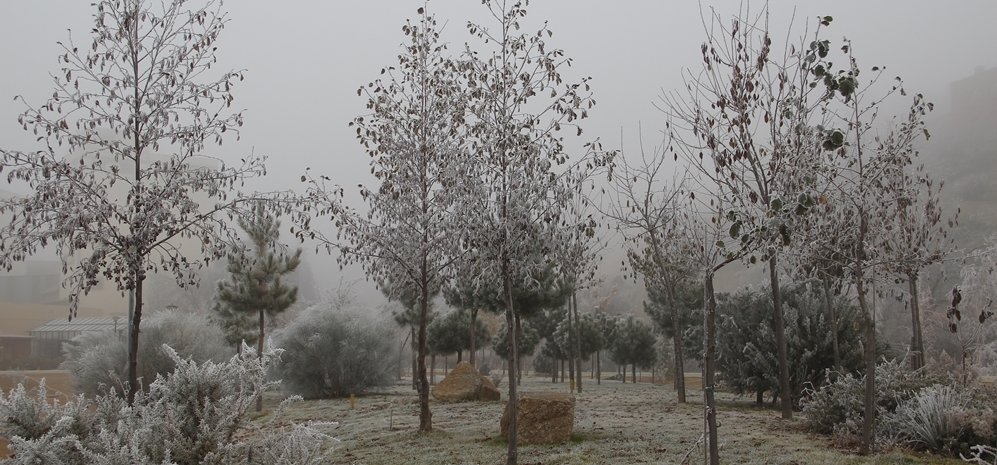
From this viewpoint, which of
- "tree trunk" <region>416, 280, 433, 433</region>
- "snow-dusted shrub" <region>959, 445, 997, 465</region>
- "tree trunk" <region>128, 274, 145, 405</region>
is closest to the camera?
"snow-dusted shrub" <region>959, 445, 997, 465</region>

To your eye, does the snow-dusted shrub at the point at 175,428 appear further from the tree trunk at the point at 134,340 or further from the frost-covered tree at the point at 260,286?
the frost-covered tree at the point at 260,286

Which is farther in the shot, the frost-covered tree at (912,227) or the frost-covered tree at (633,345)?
the frost-covered tree at (633,345)

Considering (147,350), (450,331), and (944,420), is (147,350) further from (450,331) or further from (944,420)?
(944,420)

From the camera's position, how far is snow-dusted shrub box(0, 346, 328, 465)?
4422 millimetres

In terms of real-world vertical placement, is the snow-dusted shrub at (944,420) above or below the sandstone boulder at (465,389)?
above

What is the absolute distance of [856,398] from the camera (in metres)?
9.72

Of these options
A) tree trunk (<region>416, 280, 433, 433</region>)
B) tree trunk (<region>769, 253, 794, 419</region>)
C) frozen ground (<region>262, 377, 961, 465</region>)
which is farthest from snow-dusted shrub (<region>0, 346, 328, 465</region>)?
tree trunk (<region>769, 253, 794, 419</region>)

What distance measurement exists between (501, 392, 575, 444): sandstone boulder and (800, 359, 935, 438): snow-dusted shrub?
3.98 metres

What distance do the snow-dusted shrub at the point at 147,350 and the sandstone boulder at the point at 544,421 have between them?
10.8 metres

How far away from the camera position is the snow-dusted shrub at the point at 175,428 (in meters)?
4.42

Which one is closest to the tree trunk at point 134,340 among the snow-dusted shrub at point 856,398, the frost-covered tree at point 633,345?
the snow-dusted shrub at point 856,398

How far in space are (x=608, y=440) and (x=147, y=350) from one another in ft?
46.1

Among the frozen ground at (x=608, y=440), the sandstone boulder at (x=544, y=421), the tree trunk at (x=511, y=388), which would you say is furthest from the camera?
the sandstone boulder at (x=544, y=421)

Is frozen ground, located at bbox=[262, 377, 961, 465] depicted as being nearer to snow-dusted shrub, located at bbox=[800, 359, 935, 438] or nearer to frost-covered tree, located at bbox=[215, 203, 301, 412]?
snow-dusted shrub, located at bbox=[800, 359, 935, 438]
